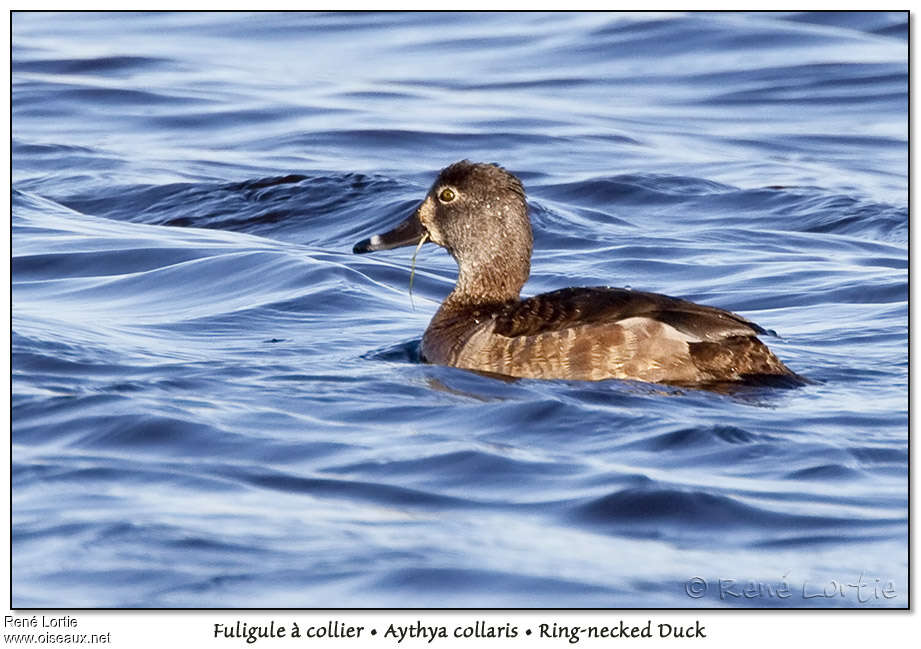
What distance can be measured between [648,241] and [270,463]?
603cm

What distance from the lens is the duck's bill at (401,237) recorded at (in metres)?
9.38

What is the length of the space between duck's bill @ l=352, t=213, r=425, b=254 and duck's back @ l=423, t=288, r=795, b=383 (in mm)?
1404

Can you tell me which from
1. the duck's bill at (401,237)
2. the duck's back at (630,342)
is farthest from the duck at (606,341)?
the duck's bill at (401,237)

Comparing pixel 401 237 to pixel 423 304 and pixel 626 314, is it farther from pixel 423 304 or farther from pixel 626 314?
pixel 626 314

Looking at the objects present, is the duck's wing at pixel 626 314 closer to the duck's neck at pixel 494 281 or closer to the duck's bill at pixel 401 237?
the duck's neck at pixel 494 281

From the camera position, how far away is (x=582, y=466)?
682cm

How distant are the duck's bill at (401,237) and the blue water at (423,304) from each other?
0.53 metres

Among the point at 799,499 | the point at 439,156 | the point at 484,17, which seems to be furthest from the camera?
the point at 484,17

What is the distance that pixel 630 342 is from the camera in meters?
7.88

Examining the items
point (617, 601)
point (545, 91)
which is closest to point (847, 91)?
point (545, 91)

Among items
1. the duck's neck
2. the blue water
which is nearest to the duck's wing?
the blue water

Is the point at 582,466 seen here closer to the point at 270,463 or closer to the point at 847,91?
the point at 270,463

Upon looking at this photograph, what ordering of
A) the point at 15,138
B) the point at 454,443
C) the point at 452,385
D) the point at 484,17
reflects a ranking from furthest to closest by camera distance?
the point at 484,17 < the point at 15,138 < the point at 452,385 < the point at 454,443

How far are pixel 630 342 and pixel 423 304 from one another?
2960 millimetres
